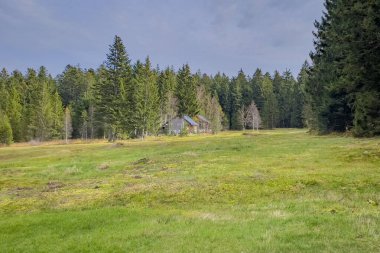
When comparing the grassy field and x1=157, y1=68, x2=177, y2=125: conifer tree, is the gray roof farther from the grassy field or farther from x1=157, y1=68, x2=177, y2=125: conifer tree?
the grassy field

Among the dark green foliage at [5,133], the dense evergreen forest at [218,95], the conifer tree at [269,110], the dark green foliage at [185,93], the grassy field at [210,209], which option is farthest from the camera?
the conifer tree at [269,110]

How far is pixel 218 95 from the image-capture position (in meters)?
173

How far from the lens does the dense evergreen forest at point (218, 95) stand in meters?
26.7

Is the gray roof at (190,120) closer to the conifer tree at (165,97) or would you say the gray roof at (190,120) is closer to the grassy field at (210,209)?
the conifer tree at (165,97)

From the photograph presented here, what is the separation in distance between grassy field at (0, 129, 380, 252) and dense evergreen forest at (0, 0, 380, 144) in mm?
8249

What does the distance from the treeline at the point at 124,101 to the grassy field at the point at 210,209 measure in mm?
57979

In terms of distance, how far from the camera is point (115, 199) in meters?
19.5

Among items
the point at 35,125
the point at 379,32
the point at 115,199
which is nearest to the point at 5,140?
the point at 35,125

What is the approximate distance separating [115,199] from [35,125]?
284ft

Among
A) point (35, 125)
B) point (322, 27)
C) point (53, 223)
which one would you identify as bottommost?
point (53, 223)

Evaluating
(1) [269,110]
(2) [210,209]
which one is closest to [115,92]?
(2) [210,209]

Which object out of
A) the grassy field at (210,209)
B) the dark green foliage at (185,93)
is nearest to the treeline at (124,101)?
the dark green foliage at (185,93)

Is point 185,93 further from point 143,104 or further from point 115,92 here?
point 115,92

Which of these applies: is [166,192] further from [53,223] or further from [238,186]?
[53,223]
